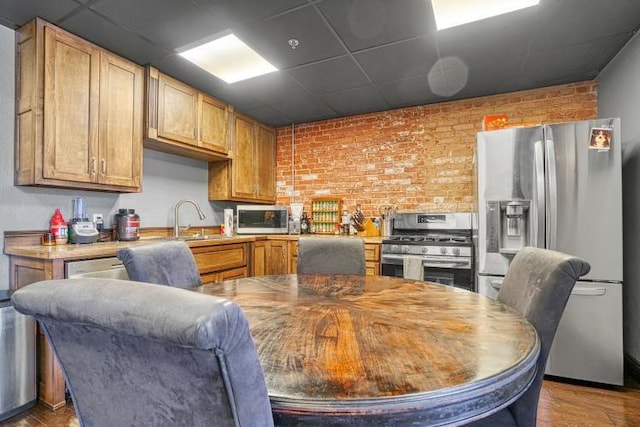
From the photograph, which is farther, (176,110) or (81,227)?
(176,110)

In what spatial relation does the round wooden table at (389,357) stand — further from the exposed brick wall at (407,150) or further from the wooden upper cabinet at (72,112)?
the exposed brick wall at (407,150)

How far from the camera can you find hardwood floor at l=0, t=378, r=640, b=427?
1.81 metres

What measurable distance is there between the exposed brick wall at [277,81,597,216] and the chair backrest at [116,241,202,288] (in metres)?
2.55

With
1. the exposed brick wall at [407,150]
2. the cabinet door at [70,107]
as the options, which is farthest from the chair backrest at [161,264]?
the exposed brick wall at [407,150]

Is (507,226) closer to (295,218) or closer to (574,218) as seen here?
(574,218)

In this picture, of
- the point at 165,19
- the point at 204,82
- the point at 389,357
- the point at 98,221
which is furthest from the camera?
the point at 204,82

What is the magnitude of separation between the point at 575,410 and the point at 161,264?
2462 mm

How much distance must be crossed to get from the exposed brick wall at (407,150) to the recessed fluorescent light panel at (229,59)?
1.47 metres

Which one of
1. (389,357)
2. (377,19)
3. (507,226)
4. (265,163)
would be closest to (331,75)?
(377,19)

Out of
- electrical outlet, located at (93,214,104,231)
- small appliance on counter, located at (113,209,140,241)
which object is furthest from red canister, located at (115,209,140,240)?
electrical outlet, located at (93,214,104,231)

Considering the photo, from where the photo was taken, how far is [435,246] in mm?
2965

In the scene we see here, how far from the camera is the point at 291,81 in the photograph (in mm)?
3105

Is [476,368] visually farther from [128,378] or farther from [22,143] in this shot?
[22,143]

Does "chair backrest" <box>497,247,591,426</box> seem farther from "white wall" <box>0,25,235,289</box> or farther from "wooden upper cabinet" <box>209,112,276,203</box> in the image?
"wooden upper cabinet" <box>209,112,276,203</box>
